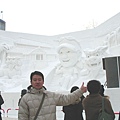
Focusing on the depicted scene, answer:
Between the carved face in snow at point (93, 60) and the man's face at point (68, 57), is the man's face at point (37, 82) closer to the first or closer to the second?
the carved face in snow at point (93, 60)

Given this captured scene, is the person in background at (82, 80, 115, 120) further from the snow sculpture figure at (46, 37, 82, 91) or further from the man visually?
the snow sculpture figure at (46, 37, 82, 91)

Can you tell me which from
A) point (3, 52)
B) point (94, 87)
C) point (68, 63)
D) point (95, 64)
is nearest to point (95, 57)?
point (95, 64)

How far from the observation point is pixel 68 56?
13859 mm

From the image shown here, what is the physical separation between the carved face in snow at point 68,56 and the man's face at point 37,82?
443 inches

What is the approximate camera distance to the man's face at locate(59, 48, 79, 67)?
544 inches

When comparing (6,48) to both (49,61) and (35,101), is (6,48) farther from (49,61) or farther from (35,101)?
(35,101)

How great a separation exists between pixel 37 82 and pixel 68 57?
11.5m

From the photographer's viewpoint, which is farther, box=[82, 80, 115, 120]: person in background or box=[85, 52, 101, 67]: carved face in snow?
box=[85, 52, 101, 67]: carved face in snow

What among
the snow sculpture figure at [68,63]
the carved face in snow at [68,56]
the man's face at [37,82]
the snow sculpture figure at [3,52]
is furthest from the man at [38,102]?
the snow sculpture figure at [3,52]

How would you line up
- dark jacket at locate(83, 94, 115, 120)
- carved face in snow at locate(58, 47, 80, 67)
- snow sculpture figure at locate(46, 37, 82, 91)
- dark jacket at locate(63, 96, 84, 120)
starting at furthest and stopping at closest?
carved face in snow at locate(58, 47, 80, 67), snow sculpture figure at locate(46, 37, 82, 91), dark jacket at locate(63, 96, 84, 120), dark jacket at locate(83, 94, 115, 120)

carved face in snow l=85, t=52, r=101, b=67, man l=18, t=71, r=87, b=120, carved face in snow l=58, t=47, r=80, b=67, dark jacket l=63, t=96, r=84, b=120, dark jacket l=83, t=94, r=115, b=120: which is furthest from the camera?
carved face in snow l=58, t=47, r=80, b=67

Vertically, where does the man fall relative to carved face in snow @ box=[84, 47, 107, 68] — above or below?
below

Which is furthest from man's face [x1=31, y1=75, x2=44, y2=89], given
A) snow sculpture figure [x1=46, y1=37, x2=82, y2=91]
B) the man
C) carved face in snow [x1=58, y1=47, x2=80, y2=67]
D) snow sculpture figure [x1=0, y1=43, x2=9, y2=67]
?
snow sculpture figure [x1=0, y1=43, x2=9, y2=67]

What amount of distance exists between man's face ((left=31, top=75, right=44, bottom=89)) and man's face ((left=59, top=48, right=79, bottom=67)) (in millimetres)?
11264
